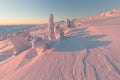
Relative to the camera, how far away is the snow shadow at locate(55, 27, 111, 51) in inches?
578

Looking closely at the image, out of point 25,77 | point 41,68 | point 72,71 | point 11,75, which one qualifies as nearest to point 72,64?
point 72,71

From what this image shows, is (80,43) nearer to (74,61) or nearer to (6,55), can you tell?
(74,61)

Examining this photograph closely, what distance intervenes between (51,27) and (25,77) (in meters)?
7.69

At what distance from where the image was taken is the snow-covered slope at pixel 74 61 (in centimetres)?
1160

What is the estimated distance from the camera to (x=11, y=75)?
14.0 metres

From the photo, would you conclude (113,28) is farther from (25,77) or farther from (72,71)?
(25,77)

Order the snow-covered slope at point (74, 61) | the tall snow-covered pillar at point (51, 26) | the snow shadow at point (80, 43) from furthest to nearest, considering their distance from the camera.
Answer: the tall snow-covered pillar at point (51, 26), the snow shadow at point (80, 43), the snow-covered slope at point (74, 61)

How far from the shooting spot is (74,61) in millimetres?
13070

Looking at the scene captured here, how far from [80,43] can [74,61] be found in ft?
8.73

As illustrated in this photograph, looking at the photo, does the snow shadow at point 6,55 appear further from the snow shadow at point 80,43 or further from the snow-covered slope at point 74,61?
the snow shadow at point 80,43

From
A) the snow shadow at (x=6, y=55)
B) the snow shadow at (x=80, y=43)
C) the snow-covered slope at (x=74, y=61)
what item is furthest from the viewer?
the snow shadow at (x=6, y=55)

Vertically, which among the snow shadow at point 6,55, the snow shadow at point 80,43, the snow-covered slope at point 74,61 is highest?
the snow shadow at point 80,43

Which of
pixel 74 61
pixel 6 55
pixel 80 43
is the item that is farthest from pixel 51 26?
pixel 74 61

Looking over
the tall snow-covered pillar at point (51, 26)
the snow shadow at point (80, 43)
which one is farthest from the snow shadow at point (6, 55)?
the snow shadow at point (80, 43)
